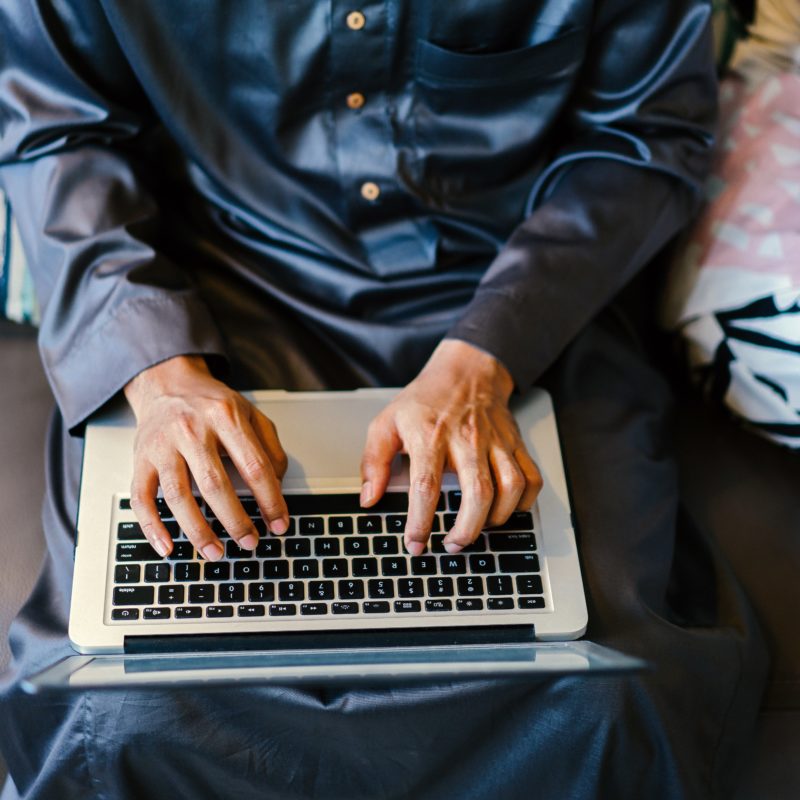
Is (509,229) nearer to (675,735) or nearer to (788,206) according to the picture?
(788,206)

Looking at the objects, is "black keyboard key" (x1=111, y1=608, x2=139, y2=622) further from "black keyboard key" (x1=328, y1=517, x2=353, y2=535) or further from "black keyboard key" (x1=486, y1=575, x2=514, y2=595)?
"black keyboard key" (x1=486, y1=575, x2=514, y2=595)

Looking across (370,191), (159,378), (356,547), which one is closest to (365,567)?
(356,547)

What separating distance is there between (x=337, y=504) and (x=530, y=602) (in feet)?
0.60

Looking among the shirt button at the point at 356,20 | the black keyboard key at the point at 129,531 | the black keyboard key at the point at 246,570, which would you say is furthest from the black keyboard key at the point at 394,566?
the shirt button at the point at 356,20

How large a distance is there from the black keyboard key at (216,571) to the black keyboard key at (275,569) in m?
0.03

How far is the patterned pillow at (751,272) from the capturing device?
3.23ft

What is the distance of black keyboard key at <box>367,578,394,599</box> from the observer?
80 cm

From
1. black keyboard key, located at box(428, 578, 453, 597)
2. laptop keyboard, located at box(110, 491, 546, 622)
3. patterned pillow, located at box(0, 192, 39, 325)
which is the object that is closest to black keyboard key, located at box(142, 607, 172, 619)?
laptop keyboard, located at box(110, 491, 546, 622)

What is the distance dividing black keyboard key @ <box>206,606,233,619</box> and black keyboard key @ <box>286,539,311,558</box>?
0.22ft

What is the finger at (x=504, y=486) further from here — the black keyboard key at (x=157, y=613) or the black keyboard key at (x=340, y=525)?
the black keyboard key at (x=157, y=613)

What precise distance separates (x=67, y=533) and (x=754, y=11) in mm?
966

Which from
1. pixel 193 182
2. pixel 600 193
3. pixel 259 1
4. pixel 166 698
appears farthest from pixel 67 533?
pixel 600 193

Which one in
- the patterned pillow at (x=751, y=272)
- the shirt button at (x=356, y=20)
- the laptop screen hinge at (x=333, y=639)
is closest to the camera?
the laptop screen hinge at (x=333, y=639)

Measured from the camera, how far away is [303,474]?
0.86 meters
